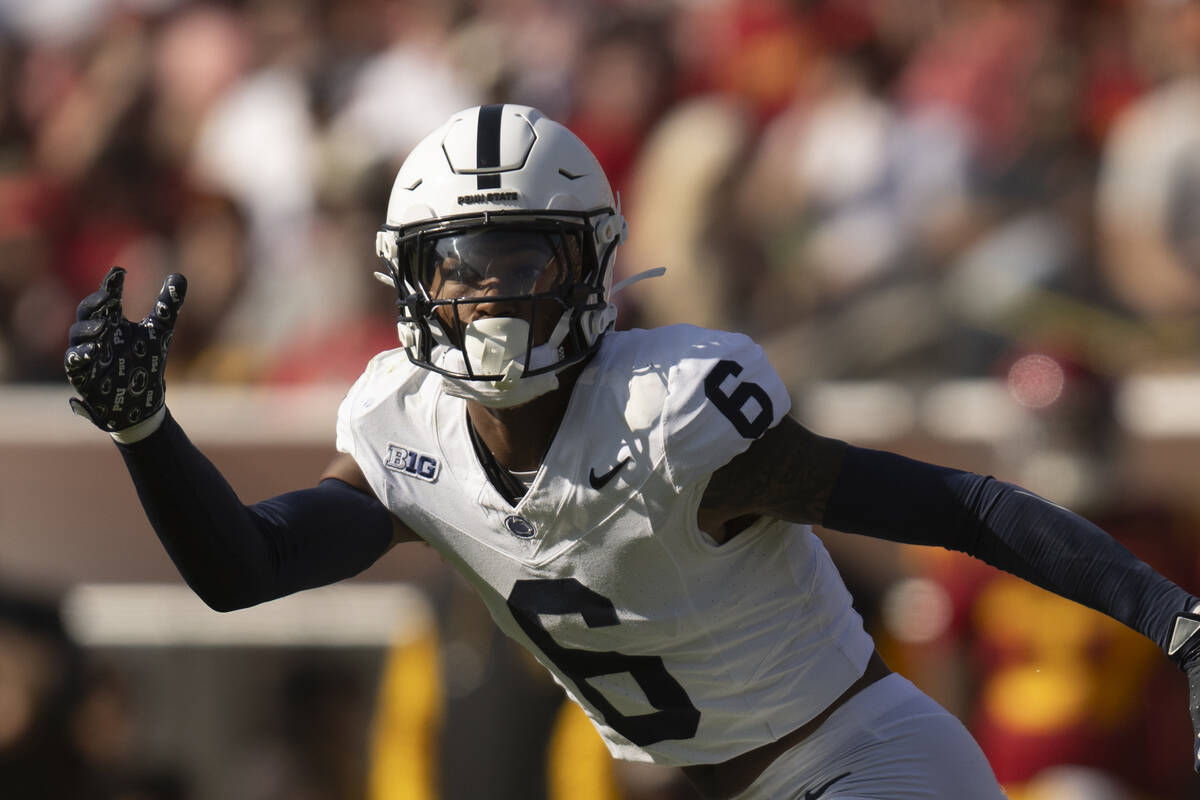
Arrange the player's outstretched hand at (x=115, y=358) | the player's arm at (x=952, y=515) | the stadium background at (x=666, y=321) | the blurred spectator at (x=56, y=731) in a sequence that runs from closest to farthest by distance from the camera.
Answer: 1. the player's outstretched hand at (x=115, y=358)
2. the player's arm at (x=952, y=515)
3. the stadium background at (x=666, y=321)
4. the blurred spectator at (x=56, y=731)

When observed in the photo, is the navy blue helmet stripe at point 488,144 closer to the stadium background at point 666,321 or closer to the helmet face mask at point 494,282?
the helmet face mask at point 494,282

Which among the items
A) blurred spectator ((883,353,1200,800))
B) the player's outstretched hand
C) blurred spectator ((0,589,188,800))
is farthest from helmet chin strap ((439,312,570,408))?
blurred spectator ((0,589,188,800))

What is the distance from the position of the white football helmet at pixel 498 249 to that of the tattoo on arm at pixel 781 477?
0.37 m

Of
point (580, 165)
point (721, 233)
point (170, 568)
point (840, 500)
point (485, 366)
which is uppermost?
point (580, 165)

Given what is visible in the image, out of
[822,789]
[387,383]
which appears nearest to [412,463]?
[387,383]

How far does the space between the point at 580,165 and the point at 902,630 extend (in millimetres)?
2983

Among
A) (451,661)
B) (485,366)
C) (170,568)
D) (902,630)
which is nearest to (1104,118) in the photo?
(902,630)

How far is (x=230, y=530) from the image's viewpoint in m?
2.92

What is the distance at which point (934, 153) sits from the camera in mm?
6688

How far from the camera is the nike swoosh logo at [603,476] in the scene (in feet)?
10.3

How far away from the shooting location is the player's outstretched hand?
8.89ft

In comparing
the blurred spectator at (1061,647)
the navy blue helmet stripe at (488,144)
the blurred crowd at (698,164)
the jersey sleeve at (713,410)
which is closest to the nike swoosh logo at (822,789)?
the jersey sleeve at (713,410)

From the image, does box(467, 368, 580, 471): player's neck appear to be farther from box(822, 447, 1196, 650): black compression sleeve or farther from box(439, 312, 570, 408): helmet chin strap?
box(822, 447, 1196, 650): black compression sleeve

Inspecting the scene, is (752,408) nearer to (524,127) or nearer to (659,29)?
(524,127)
